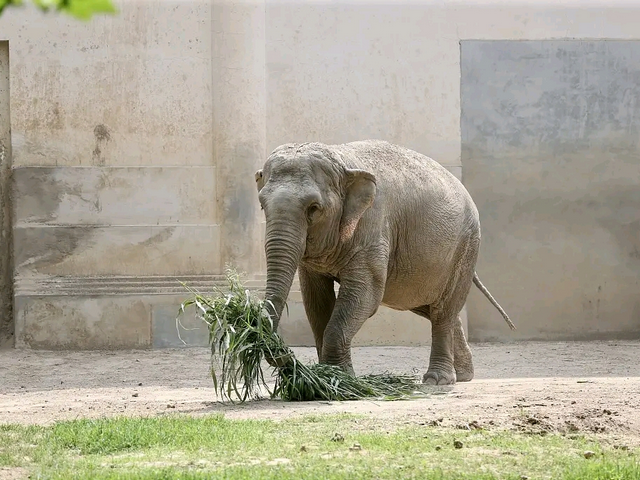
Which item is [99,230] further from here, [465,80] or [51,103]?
[465,80]

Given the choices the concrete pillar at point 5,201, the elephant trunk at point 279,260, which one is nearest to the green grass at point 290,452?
the elephant trunk at point 279,260

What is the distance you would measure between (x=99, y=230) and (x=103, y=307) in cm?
91

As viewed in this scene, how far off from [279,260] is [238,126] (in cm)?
606

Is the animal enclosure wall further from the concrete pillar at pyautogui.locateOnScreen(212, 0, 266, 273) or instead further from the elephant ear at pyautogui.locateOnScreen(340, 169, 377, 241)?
the elephant ear at pyautogui.locateOnScreen(340, 169, 377, 241)

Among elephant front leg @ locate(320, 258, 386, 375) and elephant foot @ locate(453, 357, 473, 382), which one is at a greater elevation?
elephant front leg @ locate(320, 258, 386, 375)

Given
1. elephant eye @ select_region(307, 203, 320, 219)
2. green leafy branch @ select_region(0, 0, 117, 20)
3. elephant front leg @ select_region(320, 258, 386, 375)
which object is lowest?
elephant front leg @ select_region(320, 258, 386, 375)

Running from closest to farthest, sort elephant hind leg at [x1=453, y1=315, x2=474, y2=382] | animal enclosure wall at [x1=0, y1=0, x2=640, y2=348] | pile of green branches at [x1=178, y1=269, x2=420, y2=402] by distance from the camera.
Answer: pile of green branches at [x1=178, y1=269, x2=420, y2=402]
elephant hind leg at [x1=453, y1=315, x2=474, y2=382]
animal enclosure wall at [x1=0, y1=0, x2=640, y2=348]

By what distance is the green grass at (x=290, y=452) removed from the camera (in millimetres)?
4578

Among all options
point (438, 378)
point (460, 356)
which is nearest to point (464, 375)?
point (460, 356)

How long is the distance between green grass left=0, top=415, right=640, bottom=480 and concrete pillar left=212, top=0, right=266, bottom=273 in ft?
23.5

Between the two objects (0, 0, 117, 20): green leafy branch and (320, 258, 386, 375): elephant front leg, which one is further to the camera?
(320, 258, 386, 375): elephant front leg

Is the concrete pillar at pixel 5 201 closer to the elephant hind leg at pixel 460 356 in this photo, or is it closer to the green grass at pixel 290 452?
the elephant hind leg at pixel 460 356

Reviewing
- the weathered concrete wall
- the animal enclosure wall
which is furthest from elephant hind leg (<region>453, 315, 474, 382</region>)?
the weathered concrete wall

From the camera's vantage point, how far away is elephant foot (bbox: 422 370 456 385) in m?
9.30
